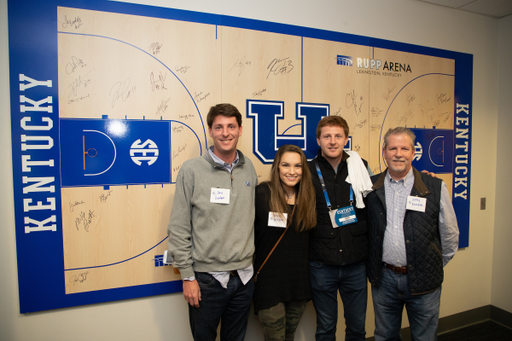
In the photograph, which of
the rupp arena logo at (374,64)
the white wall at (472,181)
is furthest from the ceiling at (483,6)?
the rupp arena logo at (374,64)

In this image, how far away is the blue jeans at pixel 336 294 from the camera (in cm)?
178

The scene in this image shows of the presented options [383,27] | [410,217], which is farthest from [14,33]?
[383,27]

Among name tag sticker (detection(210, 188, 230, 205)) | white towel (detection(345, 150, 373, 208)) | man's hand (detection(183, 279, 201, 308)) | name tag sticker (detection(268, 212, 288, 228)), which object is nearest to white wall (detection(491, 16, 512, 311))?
white towel (detection(345, 150, 373, 208))

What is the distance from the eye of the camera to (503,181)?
2914mm

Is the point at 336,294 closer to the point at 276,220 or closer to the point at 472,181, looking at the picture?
the point at 276,220

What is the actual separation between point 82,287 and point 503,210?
402cm

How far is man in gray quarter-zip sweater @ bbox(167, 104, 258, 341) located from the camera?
5.04 feet

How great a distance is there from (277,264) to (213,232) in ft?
1.49

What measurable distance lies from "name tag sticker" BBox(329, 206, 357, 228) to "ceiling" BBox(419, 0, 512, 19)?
235 centimetres

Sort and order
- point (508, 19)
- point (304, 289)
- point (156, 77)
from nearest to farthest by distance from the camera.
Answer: point (304, 289) < point (156, 77) < point (508, 19)

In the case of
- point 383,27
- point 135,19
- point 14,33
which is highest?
point 383,27

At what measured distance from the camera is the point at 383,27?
248cm

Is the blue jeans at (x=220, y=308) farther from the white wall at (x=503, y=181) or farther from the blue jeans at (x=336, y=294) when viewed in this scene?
the white wall at (x=503, y=181)

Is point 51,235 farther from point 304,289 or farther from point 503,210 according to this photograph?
point 503,210
